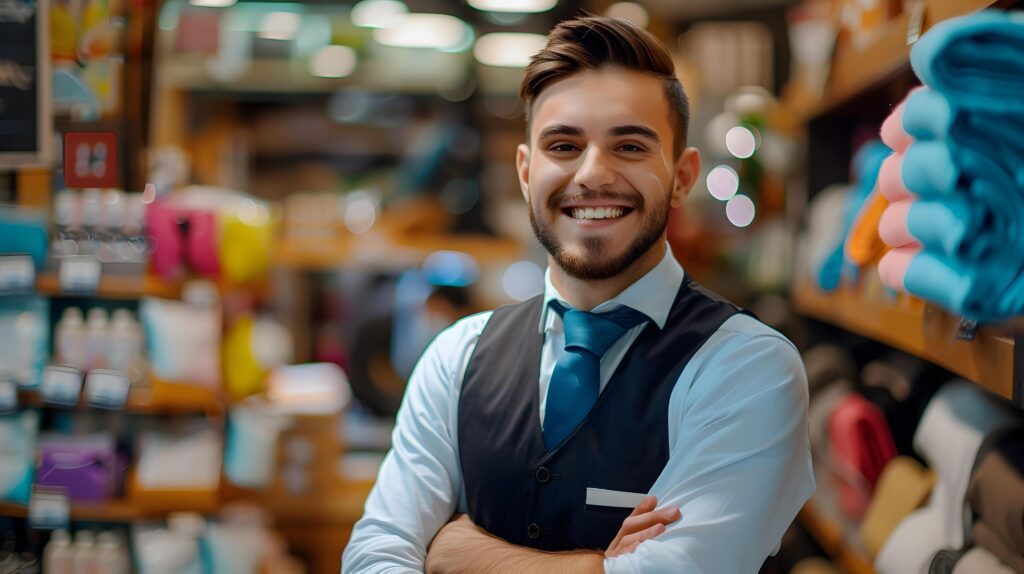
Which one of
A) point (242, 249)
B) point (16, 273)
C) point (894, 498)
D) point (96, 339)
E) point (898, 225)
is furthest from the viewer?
point (242, 249)

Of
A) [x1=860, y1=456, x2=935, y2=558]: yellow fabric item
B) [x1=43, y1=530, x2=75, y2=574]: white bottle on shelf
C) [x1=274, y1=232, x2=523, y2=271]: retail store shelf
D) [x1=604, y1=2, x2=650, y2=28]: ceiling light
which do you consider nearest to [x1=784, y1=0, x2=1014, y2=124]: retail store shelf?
[x1=860, y1=456, x2=935, y2=558]: yellow fabric item

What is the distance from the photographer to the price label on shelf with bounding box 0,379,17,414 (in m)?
2.38

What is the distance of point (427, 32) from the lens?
4.78 m

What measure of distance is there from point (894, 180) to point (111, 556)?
2263 millimetres

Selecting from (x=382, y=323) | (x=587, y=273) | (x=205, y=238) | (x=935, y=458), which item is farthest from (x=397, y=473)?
(x=382, y=323)

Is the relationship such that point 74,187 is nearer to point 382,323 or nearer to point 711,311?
point 711,311

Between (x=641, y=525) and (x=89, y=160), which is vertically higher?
(x=89, y=160)

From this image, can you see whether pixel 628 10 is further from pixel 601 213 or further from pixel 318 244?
pixel 601 213

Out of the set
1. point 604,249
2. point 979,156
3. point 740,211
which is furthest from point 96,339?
point 740,211

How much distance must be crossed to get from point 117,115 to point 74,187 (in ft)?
1.46

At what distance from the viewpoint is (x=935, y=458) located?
1.94 meters

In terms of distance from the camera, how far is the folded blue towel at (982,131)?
1.37 m

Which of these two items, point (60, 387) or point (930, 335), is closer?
point (930, 335)

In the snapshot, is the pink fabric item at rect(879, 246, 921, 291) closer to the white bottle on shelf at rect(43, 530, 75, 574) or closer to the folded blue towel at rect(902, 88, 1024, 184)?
the folded blue towel at rect(902, 88, 1024, 184)
